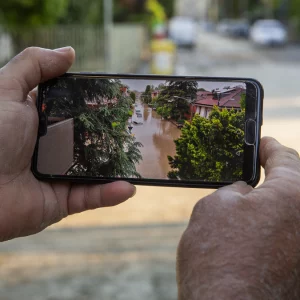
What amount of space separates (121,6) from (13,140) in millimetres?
23210

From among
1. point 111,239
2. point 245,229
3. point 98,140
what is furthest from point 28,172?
point 111,239

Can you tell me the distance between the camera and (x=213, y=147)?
1.66 meters

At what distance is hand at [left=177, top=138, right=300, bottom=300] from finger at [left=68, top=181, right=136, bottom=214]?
468 millimetres

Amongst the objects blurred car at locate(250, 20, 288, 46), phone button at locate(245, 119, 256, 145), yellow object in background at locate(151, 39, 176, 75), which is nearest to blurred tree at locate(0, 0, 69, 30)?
yellow object in background at locate(151, 39, 176, 75)

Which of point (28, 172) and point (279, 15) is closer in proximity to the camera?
point (28, 172)

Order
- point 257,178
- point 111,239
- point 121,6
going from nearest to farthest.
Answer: point 257,178
point 111,239
point 121,6

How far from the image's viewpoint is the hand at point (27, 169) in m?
1.70

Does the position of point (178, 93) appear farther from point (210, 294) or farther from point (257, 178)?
point (210, 294)

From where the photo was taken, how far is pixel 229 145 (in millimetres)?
1655

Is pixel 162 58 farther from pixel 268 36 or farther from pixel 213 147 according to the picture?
pixel 268 36

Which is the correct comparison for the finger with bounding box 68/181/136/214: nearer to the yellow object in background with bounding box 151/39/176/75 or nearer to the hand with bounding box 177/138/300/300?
the hand with bounding box 177/138/300/300

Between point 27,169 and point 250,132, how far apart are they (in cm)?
70

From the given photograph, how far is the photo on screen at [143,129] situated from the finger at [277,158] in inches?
3.1

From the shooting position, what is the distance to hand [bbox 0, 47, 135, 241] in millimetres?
1701
